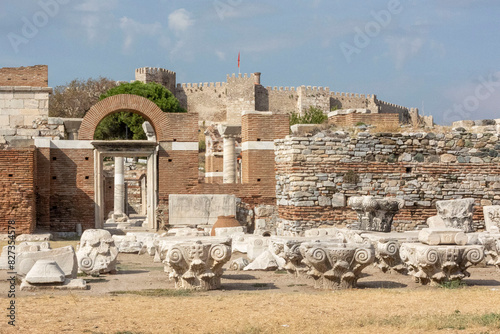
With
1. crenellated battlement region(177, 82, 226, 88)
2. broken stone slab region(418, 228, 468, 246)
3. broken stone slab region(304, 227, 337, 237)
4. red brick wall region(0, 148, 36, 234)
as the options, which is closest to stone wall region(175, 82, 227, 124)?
crenellated battlement region(177, 82, 226, 88)

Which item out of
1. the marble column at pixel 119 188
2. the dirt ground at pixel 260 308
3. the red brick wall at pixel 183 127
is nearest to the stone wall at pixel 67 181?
the red brick wall at pixel 183 127

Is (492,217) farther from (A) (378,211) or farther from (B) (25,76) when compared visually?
(B) (25,76)

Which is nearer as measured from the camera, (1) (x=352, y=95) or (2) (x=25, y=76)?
(2) (x=25, y=76)

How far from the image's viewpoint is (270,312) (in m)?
7.98

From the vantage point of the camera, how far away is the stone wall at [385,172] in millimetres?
17344

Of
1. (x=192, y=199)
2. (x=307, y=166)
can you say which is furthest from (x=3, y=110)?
(x=307, y=166)

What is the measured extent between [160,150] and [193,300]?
1219 cm

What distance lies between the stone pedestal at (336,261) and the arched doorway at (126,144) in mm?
11201

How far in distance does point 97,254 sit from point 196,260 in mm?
2880

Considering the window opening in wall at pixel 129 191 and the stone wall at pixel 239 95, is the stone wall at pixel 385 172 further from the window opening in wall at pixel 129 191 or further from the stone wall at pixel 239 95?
the stone wall at pixel 239 95

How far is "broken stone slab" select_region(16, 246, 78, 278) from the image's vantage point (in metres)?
10.2

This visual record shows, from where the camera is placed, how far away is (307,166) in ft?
57.1

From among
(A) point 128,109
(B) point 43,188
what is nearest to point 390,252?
(A) point 128,109

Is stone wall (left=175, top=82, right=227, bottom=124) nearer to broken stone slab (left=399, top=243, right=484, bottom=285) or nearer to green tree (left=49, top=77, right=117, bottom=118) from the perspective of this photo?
green tree (left=49, top=77, right=117, bottom=118)
